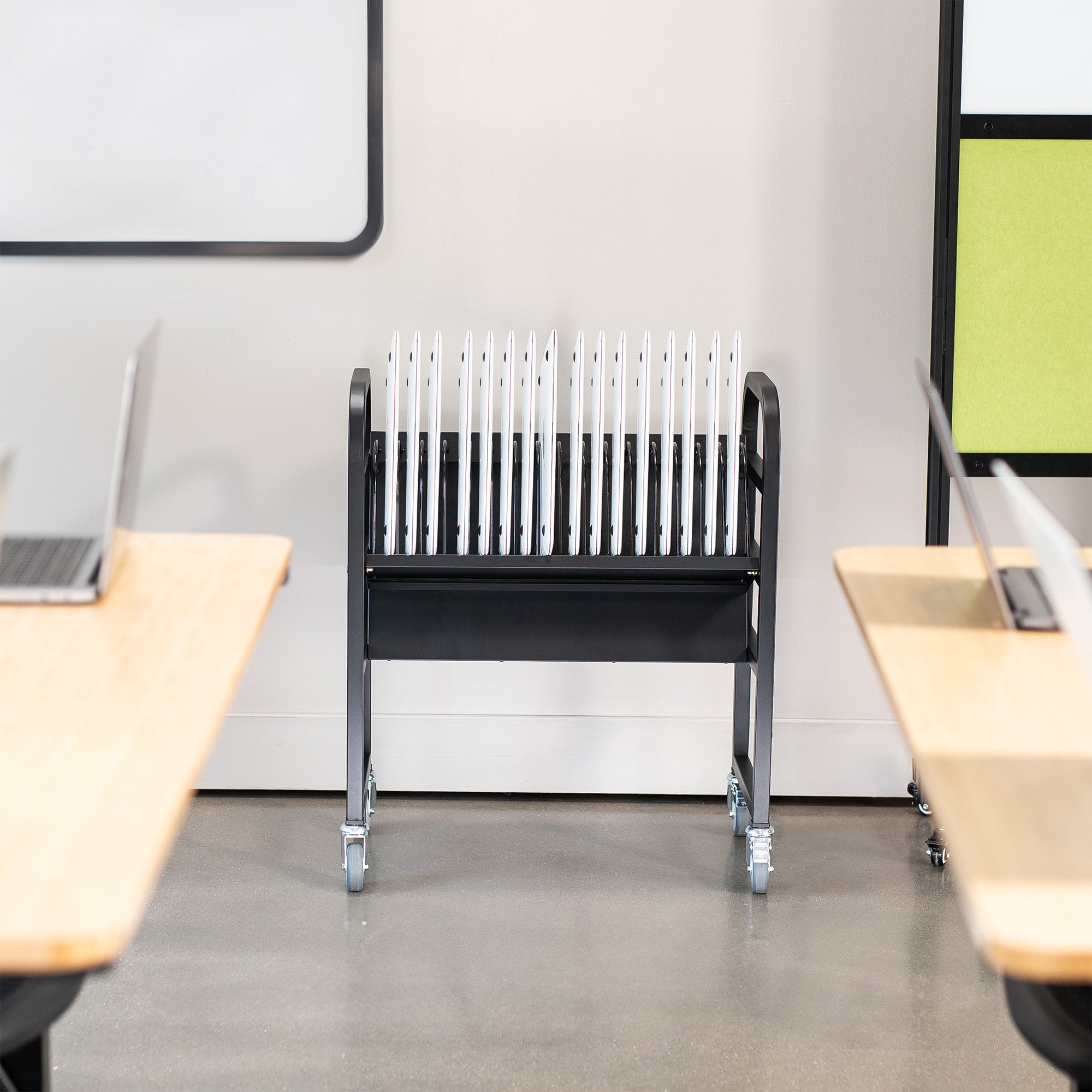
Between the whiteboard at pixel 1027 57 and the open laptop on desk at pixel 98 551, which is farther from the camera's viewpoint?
the whiteboard at pixel 1027 57

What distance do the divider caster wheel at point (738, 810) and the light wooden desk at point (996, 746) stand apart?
1072 mm

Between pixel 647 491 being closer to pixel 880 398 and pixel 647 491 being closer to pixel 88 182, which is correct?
pixel 880 398

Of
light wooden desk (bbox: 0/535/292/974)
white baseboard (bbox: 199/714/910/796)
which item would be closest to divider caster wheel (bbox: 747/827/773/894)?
white baseboard (bbox: 199/714/910/796)

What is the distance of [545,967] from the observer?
192cm

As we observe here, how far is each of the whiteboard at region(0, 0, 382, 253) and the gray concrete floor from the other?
1307 millimetres

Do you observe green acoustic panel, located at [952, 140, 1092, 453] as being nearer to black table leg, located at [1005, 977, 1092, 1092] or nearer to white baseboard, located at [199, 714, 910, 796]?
white baseboard, located at [199, 714, 910, 796]

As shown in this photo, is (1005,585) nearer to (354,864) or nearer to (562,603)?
(562,603)

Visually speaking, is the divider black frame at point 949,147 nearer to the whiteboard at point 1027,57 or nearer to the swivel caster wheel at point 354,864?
the whiteboard at point 1027,57

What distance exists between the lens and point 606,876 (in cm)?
227

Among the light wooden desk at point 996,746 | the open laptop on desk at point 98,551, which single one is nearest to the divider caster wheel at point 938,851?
the light wooden desk at point 996,746

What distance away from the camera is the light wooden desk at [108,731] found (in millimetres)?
660

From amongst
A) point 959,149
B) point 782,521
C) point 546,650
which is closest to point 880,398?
point 782,521

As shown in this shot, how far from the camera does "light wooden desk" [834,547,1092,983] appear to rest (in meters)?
0.66

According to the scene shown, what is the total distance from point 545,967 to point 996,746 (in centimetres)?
120
